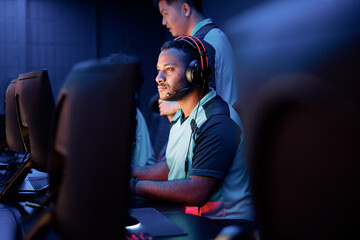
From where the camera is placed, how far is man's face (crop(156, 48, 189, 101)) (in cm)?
146

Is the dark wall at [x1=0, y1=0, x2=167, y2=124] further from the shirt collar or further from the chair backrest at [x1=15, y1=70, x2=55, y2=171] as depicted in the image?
the chair backrest at [x1=15, y1=70, x2=55, y2=171]

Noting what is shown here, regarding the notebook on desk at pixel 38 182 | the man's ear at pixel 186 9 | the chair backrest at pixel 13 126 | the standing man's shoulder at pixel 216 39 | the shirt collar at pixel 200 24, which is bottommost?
the notebook on desk at pixel 38 182

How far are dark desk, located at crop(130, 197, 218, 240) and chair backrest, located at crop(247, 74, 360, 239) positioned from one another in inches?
8.0

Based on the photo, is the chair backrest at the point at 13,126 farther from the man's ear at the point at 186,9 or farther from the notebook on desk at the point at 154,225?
the man's ear at the point at 186,9

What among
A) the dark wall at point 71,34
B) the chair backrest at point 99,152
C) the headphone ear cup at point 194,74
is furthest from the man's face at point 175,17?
the dark wall at point 71,34

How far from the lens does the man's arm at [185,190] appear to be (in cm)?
116

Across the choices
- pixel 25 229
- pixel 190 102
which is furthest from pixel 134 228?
pixel 190 102

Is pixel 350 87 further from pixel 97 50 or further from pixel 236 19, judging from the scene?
pixel 97 50

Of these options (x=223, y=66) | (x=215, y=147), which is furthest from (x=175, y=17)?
(x=215, y=147)

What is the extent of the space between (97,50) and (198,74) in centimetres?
349

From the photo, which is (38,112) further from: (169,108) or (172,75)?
(169,108)

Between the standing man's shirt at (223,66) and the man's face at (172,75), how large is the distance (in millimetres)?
435

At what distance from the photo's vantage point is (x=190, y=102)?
146 cm

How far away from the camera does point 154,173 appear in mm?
1523
